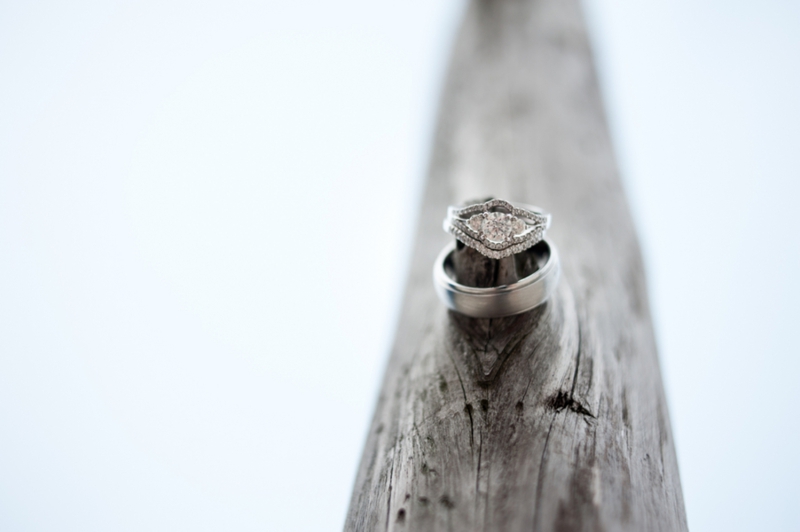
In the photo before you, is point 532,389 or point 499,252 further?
point 499,252

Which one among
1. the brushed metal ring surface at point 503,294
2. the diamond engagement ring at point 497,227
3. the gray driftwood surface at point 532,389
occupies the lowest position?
the gray driftwood surface at point 532,389

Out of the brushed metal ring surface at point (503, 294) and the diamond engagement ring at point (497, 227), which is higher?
the diamond engagement ring at point (497, 227)

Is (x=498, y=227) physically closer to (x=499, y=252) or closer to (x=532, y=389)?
(x=499, y=252)

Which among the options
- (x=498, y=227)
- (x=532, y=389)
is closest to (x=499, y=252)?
(x=498, y=227)

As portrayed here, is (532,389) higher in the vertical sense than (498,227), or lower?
lower

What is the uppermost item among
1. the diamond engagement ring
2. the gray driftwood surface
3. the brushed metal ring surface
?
the diamond engagement ring

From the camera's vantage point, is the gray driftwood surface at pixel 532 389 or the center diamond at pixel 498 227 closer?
the gray driftwood surface at pixel 532 389

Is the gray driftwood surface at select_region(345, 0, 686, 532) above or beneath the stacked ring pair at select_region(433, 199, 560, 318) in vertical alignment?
beneath
